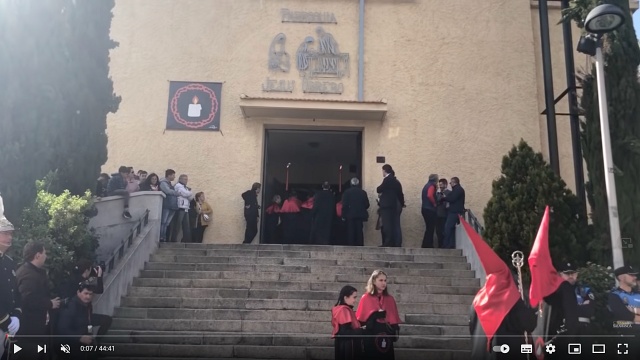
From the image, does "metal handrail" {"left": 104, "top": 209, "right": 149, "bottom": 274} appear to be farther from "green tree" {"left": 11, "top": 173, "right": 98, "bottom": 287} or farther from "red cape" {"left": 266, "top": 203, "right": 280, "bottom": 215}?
"red cape" {"left": 266, "top": 203, "right": 280, "bottom": 215}

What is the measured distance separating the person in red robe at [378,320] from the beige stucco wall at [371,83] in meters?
7.26

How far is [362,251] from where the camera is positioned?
36.0ft

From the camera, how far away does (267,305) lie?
29.5 feet

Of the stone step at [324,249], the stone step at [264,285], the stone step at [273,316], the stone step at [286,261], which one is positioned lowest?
the stone step at [273,316]

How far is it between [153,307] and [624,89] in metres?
7.59

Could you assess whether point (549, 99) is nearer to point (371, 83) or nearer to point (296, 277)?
point (371, 83)

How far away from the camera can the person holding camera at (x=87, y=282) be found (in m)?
7.09

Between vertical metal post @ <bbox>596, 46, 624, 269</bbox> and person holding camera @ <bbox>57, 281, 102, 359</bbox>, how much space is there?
631 cm

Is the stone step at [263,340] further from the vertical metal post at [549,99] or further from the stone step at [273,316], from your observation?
the vertical metal post at [549,99]

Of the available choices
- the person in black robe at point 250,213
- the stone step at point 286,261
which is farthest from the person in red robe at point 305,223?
the stone step at point 286,261

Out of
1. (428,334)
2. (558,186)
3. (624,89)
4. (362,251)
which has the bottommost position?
(428,334)

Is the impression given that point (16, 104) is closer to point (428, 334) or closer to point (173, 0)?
point (428, 334)

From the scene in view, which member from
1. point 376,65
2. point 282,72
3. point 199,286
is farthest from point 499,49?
point 199,286

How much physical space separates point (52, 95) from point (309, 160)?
36.4ft
